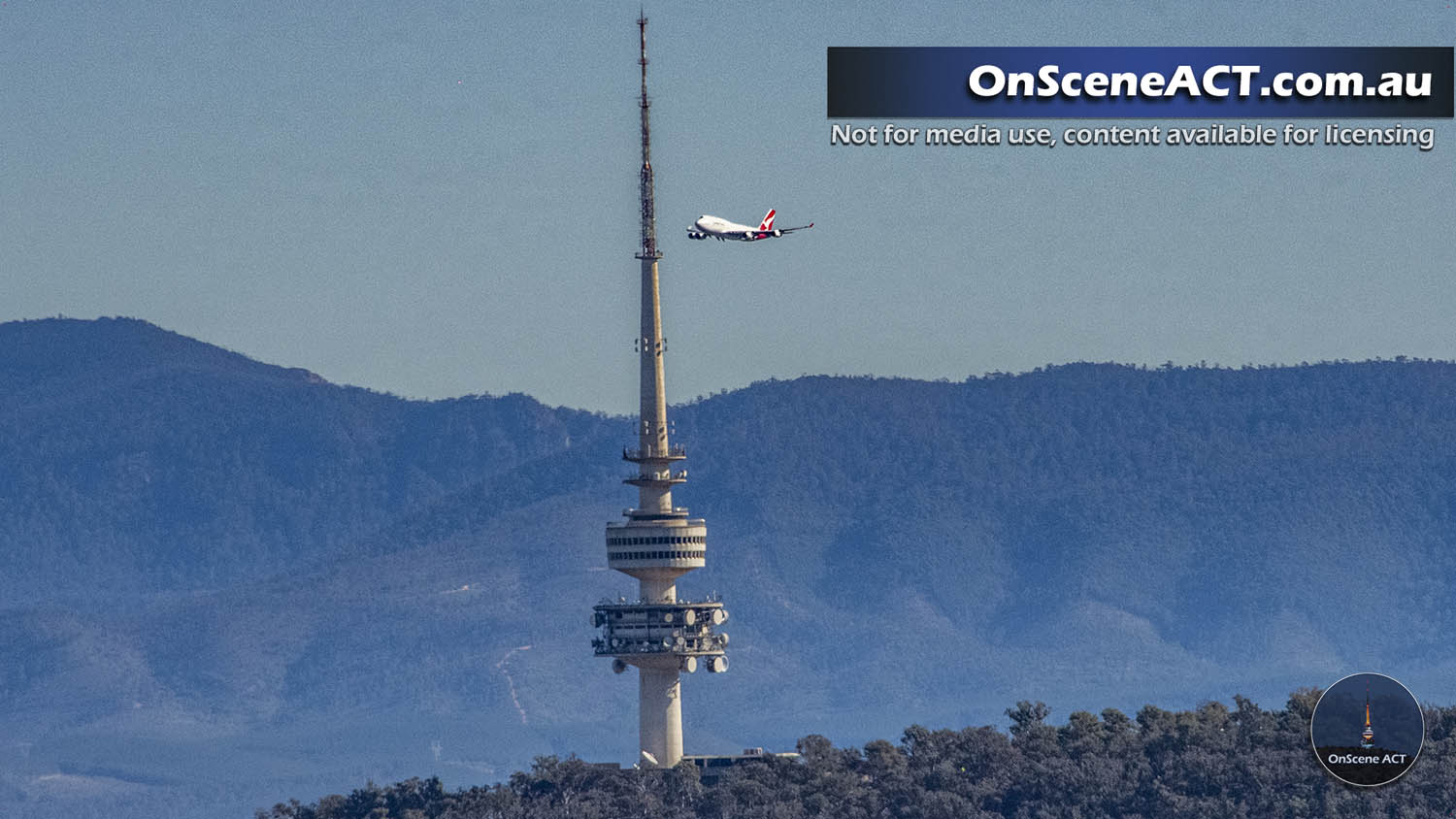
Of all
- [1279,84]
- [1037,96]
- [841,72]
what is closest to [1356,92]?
[1279,84]

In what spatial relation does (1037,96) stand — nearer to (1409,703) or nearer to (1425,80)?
(1425,80)

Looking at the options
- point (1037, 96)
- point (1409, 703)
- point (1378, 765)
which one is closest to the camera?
point (1409, 703)

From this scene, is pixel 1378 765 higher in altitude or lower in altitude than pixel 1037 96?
lower

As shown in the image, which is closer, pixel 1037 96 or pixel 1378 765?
pixel 1378 765

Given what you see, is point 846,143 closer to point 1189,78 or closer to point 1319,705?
point 1189,78

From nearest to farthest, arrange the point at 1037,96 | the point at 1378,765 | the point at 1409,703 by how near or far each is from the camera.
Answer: the point at 1409,703 < the point at 1378,765 < the point at 1037,96

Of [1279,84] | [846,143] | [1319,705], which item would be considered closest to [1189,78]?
[1279,84]

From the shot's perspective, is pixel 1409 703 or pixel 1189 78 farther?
pixel 1189 78
